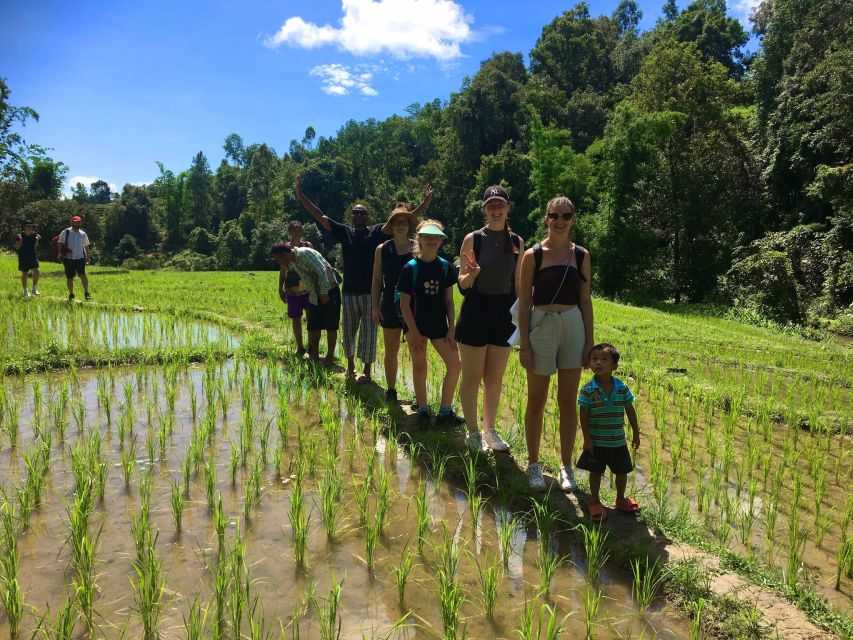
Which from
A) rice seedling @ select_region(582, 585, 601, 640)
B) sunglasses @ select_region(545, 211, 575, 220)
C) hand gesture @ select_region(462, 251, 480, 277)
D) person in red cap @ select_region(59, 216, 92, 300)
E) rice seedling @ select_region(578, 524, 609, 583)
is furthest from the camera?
person in red cap @ select_region(59, 216, 92, 300)

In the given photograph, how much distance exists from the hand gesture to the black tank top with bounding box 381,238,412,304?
112 cm

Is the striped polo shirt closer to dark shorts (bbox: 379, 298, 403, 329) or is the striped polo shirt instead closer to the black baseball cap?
the black baseball cap

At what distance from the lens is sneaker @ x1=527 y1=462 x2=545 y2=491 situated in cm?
330

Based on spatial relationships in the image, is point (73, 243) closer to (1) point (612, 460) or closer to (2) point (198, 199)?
(1) point (612, 460)

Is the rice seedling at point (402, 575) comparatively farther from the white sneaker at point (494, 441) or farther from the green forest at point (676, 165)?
the green forest at point (676, 165)

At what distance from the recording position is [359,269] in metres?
5.43

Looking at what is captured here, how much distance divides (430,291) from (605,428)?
5.66ft

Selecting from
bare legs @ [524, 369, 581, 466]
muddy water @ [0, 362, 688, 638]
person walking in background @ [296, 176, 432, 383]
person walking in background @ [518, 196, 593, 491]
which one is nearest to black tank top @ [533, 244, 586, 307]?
person walking in background @ [518, 196, 593, 491]

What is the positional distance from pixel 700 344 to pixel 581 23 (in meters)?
37.0

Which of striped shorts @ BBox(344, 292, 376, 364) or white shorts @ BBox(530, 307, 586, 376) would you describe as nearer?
white shorts @ BBox(530, 307, 586, 376)

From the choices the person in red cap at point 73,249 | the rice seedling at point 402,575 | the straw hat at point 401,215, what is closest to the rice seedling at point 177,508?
the rice seedling at point 402,575

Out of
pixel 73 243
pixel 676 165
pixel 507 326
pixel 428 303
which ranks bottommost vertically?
pixel 507 326

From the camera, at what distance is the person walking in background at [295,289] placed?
21.0 ft

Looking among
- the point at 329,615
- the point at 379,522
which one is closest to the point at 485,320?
the point at 379,522
